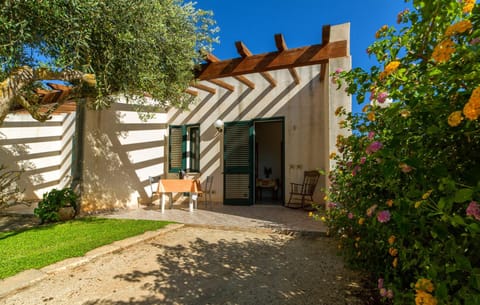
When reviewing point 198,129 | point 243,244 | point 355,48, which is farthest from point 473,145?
point 198,129

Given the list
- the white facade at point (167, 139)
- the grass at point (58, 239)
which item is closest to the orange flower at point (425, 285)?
the grass at point (58, 239)

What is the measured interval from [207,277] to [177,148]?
5.32 meters

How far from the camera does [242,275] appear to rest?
2469 mm

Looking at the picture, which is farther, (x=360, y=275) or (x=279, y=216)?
(x=279, y=216)

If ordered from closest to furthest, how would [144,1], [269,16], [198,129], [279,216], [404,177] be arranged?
[404,177] < [144,1] < [279,216] < [269,16] < [198,129]

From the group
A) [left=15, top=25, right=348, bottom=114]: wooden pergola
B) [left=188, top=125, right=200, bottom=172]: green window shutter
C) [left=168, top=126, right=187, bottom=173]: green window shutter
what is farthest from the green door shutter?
[left=15, top=25, right=348, bottom=114]: wooden pergola

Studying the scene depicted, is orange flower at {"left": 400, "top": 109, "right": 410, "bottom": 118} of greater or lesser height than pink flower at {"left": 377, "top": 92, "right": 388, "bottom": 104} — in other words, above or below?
below

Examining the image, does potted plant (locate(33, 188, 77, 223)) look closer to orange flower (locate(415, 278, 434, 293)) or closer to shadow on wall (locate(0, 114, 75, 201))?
shadow on wall (locate(0, 114, 75, 201))

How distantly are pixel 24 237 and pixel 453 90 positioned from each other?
207 inches

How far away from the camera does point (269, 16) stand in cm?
551

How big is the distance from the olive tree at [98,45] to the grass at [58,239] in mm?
1742

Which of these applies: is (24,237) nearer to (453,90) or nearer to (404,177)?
(404,177)

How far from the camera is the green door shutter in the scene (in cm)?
650

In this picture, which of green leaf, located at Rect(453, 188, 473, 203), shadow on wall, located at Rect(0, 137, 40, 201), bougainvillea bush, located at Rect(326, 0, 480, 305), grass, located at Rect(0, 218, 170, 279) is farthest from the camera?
shadow on wall, located at Rect(0, 137, 40, 201)
